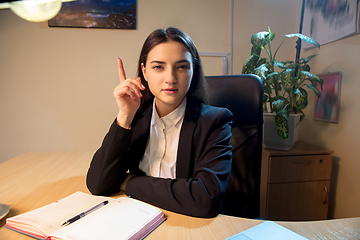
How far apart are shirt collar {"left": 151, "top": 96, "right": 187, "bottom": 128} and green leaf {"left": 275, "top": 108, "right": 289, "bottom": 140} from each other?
2.71 ft

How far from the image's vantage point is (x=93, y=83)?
2.12m

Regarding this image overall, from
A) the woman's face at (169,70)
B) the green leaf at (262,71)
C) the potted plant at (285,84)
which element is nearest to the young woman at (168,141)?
the woman's face at (169,70)

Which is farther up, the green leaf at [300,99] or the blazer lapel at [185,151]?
the green leaf at [300,99]

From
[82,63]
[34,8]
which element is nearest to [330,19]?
[34,8]

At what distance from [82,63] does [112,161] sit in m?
1.56

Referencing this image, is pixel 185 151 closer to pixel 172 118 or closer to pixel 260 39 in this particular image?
pixel 172 118

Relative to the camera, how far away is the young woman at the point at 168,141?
2.39ft

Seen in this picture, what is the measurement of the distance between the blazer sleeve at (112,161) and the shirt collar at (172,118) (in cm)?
16

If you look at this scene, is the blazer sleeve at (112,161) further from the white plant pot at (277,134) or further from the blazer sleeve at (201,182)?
the white plant pot at (277,134)

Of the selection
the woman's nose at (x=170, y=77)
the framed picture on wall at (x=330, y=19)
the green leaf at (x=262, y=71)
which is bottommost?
the woman's nose at (x=170, y=77)

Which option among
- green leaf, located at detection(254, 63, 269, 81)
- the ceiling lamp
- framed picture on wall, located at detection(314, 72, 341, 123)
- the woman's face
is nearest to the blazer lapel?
the woman's face

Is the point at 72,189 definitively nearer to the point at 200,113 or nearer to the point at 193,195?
the point at 193,195

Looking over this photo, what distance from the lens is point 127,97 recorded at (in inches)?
35.6

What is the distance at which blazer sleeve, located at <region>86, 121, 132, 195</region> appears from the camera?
2.71 feet
